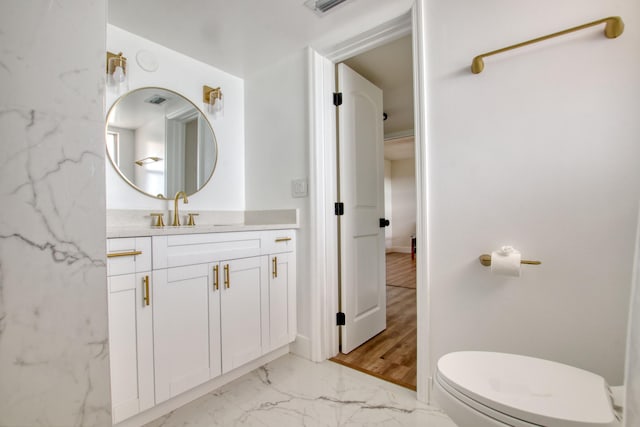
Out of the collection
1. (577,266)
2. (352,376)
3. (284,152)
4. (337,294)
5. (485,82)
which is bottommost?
(352,376)

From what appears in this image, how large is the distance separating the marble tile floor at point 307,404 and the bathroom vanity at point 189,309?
10 centimetres

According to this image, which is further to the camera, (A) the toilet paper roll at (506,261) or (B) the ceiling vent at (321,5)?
(B) the ceiling vent at (321,5)

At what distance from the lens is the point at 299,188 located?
7.04 feet

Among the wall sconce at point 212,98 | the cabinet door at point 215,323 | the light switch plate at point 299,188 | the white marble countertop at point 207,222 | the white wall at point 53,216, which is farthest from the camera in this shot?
the wall sconce at point 212,98

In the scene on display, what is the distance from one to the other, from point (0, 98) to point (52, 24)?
0.76ft

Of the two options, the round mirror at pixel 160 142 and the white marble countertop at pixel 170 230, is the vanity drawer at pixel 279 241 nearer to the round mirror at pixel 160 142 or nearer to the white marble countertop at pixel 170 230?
the white marble countertop at pixel 170 230

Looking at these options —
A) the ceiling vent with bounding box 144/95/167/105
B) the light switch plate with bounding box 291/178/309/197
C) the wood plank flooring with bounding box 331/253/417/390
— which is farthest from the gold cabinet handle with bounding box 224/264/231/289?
the ceiling vent with bounding box 144/95/167/105

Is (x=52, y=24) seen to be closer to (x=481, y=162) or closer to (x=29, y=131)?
(x=29, y=131)

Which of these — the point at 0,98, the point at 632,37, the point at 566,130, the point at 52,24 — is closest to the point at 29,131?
the point at 0,98

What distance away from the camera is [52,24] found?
0.76 m

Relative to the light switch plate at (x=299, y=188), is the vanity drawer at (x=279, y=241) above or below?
below

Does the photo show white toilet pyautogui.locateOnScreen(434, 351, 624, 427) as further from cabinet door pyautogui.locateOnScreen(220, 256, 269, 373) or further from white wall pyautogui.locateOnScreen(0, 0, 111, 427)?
cabinet door pyautogui.locateOnScreen(220, 256, 269, 373)

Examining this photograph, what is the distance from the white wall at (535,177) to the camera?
116cm

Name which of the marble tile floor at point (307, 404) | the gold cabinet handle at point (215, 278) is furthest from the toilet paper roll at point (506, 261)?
the gold cabinet handle at point (215, 278)
